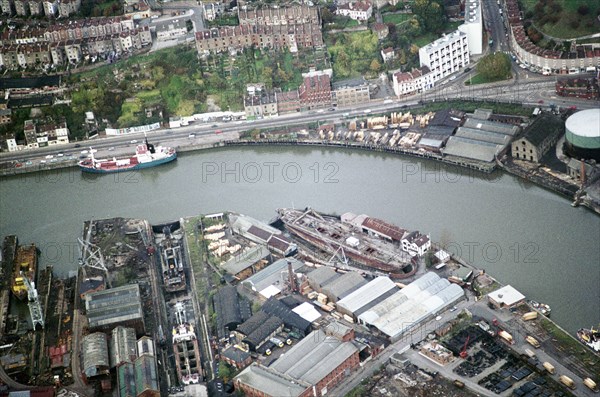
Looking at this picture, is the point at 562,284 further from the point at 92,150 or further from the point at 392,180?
the point at 92,150

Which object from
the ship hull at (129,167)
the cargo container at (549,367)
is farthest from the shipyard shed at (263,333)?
the ship hull at (129,167)

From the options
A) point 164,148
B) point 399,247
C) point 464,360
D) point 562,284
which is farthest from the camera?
point 164,148

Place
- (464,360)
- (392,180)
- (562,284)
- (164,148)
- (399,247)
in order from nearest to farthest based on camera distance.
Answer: (464,360) → (562,284) → (399,247) → (392,180) → (164,148)

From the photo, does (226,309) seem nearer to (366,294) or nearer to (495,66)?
(366,294)

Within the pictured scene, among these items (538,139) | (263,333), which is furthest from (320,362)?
(538,139)

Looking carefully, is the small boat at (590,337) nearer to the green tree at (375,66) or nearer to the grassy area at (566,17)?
the grassy area at (566,17)

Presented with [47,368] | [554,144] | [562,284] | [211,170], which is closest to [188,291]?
[47,368]

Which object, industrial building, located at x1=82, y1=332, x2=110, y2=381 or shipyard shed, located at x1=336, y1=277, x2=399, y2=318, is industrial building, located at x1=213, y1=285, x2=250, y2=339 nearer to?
shipyard shed, located at x1=336, y1=277, x2=399, y2=318

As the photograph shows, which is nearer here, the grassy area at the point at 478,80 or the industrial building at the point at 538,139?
the industrial building at the point at 538,139
